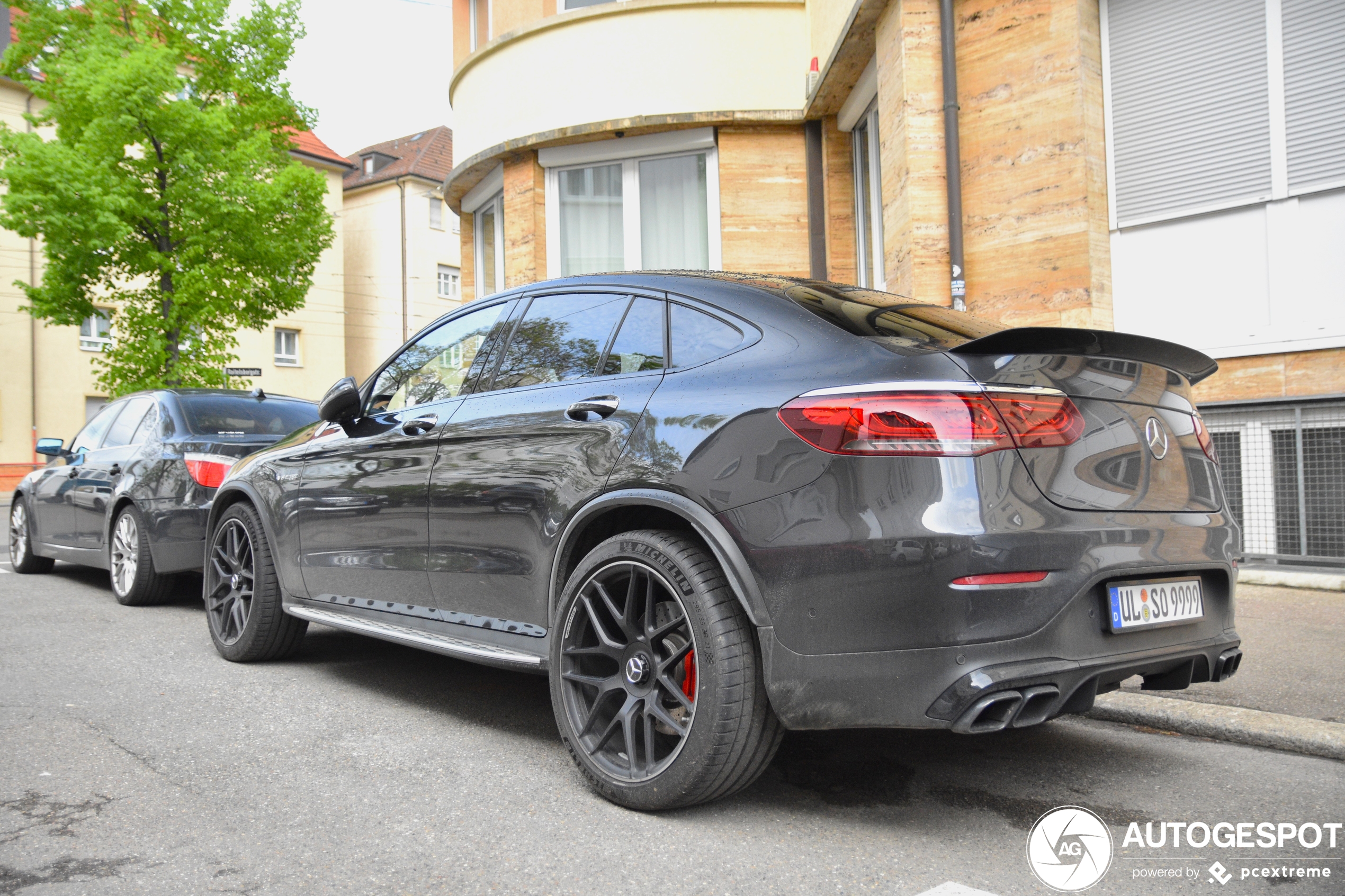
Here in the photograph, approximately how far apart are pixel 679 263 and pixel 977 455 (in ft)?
33.2

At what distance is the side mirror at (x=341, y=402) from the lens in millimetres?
4527

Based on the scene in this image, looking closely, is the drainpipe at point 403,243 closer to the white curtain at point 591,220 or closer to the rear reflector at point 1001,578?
the white curtain at point 591,220

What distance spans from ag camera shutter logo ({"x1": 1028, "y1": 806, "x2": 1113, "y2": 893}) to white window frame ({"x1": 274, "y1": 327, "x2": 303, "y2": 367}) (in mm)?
40471

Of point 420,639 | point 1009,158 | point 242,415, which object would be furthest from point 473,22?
point 420,639

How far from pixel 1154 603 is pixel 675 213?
997 cm

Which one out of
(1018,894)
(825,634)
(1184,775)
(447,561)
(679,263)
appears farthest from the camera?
(679,263)

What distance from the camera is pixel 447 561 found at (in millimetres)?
3945

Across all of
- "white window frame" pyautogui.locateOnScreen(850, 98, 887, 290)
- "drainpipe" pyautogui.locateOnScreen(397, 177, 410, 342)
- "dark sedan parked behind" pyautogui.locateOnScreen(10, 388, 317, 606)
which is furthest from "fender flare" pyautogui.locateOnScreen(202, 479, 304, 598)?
"drainpipe" pyautogui.locateOnScreen(397, 177, 410, 342)

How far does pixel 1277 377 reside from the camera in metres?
7.48

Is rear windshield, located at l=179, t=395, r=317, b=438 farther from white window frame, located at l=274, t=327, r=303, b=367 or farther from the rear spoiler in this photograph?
white window frame, located at l=274, t=327, r=303, b=367

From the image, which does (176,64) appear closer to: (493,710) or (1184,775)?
(493,710)

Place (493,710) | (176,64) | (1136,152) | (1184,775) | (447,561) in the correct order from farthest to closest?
(176,64), (1136,152), (493,710), (447,561), (1184,775)

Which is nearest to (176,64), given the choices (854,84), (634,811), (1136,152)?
(854,84)

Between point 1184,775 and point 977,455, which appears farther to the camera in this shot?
point 1184,775
